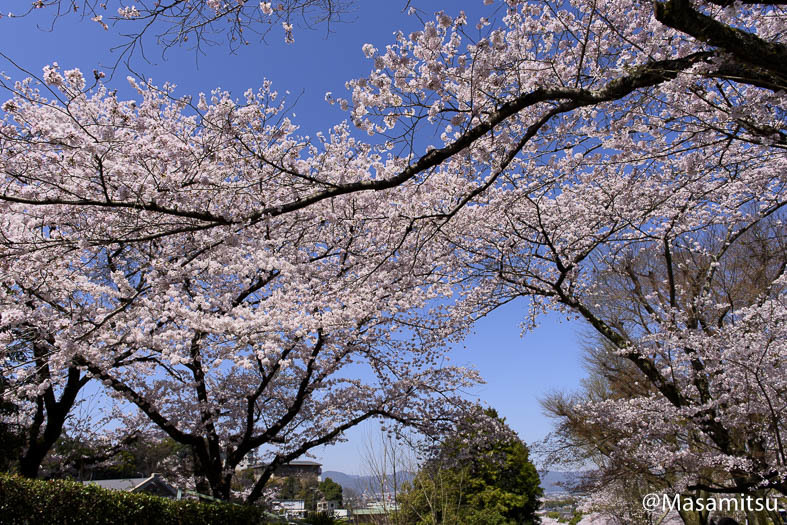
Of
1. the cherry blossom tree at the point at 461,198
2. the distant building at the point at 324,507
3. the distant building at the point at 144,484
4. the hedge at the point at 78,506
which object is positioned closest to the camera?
the cherry blossom tree at the point at 461,198

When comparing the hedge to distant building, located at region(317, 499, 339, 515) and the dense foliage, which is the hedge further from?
distant building, located at region(317, 499, 339, 515)

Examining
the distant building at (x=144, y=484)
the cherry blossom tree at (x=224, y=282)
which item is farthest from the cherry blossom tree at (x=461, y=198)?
the distant building at (x=144, y=484)

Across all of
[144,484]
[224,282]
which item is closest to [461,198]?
[224,282]

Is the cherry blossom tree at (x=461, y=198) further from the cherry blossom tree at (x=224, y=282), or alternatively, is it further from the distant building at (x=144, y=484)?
the distant building at (x=144, y=484)

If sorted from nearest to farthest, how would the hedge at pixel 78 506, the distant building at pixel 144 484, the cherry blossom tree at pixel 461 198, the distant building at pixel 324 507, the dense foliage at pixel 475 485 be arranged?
the cherry blossom tree at pixel 461 198 → the hedge at pixel 78 506 → the dense foliage at pixel 475 485 → the distant building at pixel 324 507 → the distant building at pixel 144 484

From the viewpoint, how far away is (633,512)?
13844mm

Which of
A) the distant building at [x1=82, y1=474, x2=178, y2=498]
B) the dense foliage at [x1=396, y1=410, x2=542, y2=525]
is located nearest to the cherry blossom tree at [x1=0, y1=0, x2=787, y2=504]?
the dense foliage at [x1=396, y1=410, x2=542, y2=525]

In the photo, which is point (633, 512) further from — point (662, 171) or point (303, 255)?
point (303, 255)

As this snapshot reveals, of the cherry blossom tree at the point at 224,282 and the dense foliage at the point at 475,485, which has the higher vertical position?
the cherry blossom tree at the point at 224,282

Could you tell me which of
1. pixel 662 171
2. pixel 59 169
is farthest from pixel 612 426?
pixel 59 169

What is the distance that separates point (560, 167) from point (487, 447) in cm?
681

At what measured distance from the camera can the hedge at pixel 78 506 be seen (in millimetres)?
5461

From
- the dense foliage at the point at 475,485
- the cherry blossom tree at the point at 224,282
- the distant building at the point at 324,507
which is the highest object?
the cherry blossom tree at the point at 224,282

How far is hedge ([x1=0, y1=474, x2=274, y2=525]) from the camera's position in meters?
5.46
